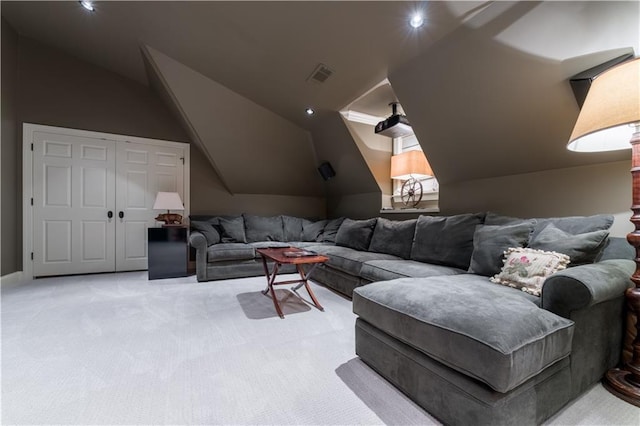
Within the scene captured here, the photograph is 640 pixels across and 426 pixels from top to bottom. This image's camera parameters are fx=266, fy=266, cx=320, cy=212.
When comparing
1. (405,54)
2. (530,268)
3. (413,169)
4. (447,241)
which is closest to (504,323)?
(530,268)

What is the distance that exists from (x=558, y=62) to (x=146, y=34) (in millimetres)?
3945

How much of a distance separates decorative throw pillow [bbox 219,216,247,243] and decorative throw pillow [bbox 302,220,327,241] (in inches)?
43.7

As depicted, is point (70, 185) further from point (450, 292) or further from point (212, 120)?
point (450, 292)

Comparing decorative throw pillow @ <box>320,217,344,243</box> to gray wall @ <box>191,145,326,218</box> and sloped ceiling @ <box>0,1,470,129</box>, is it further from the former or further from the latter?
sloped ceiling @ <box>0,1,470,129</box>

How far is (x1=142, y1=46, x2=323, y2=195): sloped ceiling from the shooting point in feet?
11.7

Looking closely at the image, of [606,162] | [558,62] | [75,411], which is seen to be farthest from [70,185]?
[606,162]

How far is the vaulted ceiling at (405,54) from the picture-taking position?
175cm

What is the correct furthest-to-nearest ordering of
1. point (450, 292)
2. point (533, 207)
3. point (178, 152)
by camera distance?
point (178, 152) < point (533, 207) < point (450, 292)

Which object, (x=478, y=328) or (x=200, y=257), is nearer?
(x=478, y=328)

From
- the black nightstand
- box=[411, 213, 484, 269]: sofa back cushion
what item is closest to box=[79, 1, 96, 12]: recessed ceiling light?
the black nightstand

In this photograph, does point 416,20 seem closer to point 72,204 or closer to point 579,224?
point 579,224

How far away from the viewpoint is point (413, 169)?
335 centimetres

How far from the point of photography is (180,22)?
8.96 ft

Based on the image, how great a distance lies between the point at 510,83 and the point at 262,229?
3.81m
